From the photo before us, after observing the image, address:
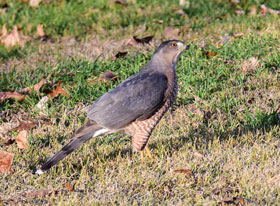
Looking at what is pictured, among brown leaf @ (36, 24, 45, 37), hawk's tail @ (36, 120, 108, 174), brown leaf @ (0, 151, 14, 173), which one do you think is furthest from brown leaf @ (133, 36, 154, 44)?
brown leaf @ (0, 151, 14, 173)

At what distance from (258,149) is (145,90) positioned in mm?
1217

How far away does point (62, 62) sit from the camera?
7402mm

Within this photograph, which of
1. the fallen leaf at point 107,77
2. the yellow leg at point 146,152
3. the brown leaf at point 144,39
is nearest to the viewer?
the yellow leg at point 146,152

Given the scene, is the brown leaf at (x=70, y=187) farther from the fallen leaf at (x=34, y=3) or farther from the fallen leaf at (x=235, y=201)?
the fallen leaf at (x=34, y=3)

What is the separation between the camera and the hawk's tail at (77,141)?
468 centimetres

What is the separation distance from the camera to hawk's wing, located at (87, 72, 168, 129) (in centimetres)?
497

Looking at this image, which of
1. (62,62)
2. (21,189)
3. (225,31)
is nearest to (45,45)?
(62,62)

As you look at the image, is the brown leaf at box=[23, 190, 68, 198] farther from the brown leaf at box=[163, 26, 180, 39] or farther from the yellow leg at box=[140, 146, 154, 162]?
the brown leaf at box=[163, 26, 180, 39]

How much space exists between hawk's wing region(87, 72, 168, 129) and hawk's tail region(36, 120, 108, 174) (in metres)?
0.07

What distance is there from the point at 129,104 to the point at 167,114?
1.18m

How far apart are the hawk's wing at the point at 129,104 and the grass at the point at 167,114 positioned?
429 millimetres

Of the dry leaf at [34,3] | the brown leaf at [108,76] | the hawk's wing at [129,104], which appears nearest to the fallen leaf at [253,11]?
the brown leaf at [108,76]

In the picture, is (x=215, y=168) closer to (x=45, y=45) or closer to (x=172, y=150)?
(x=172, y=150)

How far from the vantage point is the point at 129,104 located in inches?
199
